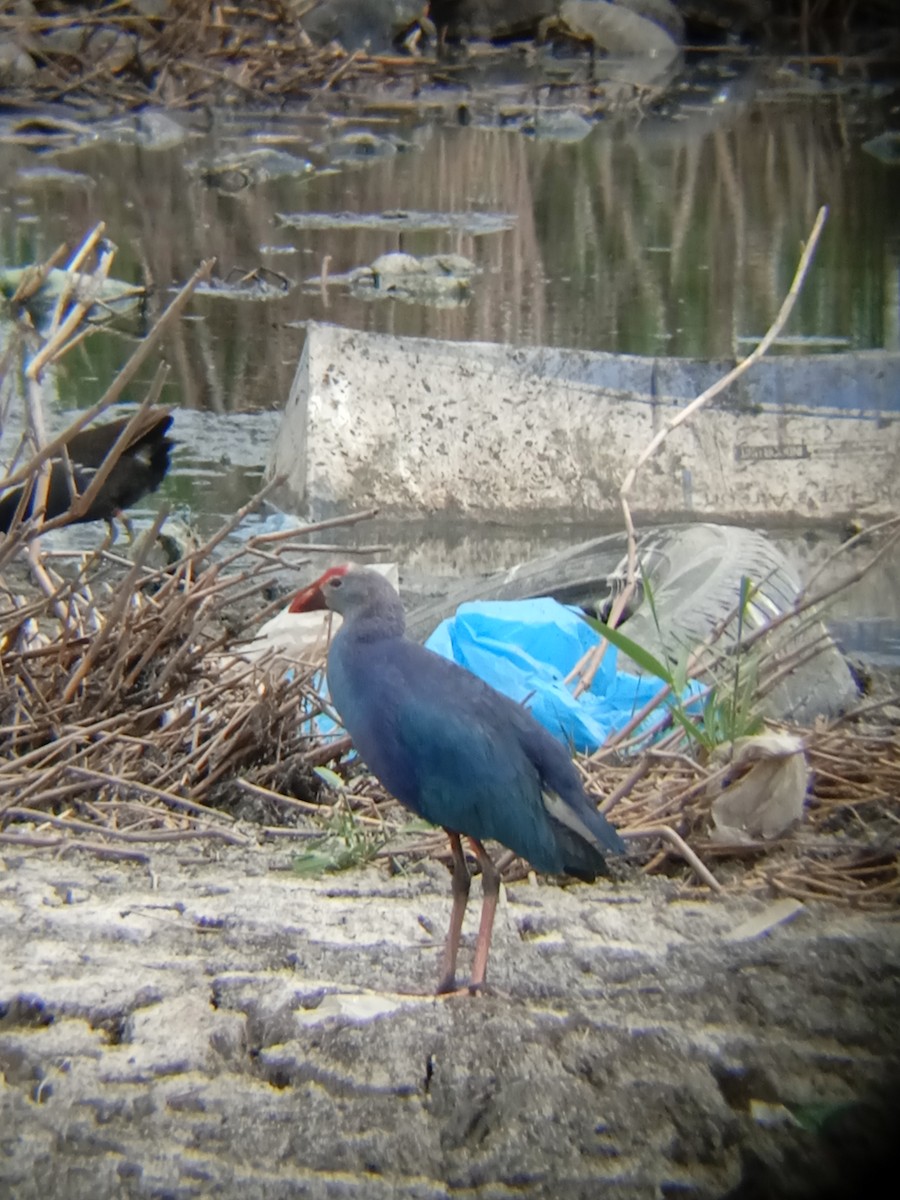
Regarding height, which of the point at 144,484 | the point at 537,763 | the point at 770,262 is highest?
the point at 537,763

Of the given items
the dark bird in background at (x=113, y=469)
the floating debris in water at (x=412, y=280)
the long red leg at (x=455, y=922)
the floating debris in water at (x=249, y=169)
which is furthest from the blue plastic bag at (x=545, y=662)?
the floating debris in water at (x=249, y=169)

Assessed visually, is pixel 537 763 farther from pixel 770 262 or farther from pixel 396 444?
pixel 770 262

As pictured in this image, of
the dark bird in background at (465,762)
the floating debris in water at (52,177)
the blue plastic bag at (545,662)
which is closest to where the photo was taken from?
the dark bird in background at (465,762)

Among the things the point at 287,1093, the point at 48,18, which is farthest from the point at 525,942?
A: the point at 48,18

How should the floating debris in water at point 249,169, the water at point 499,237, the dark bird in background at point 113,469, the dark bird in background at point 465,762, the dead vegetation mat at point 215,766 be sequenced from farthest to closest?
the floating debris in water at point 249,169 < the water at point 499,237 < the dark bird in background at point 113,469 < the dead vegetation mat at point 215,766 < the dark bird in background at point 465,762

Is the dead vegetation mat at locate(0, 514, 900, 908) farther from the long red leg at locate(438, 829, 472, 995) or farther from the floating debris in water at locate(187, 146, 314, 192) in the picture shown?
the floating debris in water at locate(187, 146, 314, 192)

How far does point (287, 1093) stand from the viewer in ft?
5.18

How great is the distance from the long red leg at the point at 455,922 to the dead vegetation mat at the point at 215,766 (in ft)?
1.46

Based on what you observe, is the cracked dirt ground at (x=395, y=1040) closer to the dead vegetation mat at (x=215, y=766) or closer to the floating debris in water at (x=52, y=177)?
the dead vegetation mat at (x=215, y=766)

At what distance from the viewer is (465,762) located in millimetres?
1802

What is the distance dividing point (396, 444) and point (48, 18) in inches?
439

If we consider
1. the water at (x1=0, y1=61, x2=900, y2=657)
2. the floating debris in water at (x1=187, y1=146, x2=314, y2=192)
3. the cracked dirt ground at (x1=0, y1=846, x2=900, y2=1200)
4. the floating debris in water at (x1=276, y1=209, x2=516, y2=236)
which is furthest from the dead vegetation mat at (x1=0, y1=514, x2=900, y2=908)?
the floating debris in water at (x1=187, y1=146, x2=314, y2=192)

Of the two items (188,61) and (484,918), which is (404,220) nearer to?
(188,61)

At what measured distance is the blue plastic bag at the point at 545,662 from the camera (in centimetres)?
325
